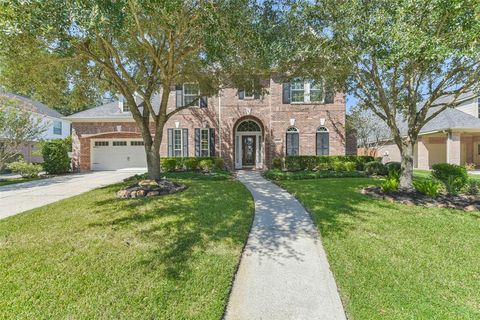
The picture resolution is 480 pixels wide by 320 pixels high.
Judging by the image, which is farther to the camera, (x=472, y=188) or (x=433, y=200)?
(x=472, y=188)

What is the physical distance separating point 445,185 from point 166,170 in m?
13.4

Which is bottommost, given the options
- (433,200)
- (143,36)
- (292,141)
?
(433,200)

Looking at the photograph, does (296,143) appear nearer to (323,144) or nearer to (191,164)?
(323,144)

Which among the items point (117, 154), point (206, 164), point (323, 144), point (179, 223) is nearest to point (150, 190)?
point (179, 223)

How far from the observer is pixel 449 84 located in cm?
743

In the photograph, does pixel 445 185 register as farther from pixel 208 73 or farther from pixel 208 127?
pixel 208 127

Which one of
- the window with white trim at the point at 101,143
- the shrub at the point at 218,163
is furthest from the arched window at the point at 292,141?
the window with white trim at the point at 101,143

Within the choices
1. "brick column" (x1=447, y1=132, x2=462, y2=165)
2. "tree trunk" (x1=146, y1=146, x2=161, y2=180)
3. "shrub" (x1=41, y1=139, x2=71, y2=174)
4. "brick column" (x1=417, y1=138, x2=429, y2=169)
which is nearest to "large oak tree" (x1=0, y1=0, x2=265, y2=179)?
"tree trunk" (x1=146, y1=146, x2=161, y2=180)

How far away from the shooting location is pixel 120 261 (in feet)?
12.2

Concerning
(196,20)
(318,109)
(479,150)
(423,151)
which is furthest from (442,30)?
(479,150)

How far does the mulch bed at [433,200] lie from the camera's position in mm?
6582

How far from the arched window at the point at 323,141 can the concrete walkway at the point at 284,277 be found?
1146cm

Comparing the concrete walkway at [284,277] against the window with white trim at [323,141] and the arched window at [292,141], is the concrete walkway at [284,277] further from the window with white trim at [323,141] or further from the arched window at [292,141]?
the window with white trim at [323,141]

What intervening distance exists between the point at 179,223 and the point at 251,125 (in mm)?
12776
